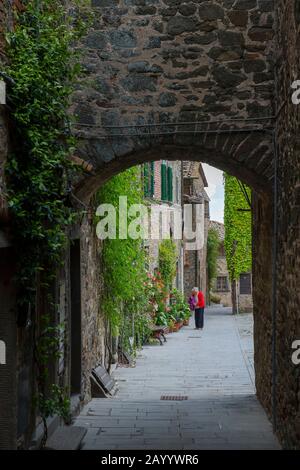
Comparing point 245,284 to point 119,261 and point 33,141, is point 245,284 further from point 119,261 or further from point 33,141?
point 33,141

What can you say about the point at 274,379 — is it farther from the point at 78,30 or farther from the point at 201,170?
the point at 201,170

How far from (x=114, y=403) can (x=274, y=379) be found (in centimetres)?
279

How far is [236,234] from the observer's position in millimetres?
26609

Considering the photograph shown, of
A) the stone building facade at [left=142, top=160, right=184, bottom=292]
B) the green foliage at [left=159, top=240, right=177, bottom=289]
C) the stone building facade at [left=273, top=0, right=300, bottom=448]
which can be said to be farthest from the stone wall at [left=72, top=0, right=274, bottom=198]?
the green foliage at [left=159, top=240, right=177, bottom=289]

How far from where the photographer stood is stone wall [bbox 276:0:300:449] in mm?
6102

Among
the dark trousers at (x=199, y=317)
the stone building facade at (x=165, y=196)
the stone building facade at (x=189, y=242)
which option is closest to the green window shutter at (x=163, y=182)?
the stone building facade at (x=165, y=196)

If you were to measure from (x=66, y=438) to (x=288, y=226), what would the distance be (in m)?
3.08

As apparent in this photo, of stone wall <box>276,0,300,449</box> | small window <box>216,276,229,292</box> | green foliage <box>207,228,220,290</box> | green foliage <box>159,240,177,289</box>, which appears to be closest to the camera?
stone wall <box>276,0,300,449</box>

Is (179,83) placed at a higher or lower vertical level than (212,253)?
higher

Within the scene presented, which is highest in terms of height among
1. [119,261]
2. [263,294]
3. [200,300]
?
[119,261]

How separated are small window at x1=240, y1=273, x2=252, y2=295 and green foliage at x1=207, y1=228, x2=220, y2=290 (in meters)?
8.14

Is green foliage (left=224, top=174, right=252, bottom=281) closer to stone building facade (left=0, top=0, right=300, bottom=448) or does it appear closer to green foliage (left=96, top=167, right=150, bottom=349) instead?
green foliage (left=96, top=167, right=150, bottom=349)

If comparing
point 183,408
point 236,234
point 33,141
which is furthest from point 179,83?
point 236,234
